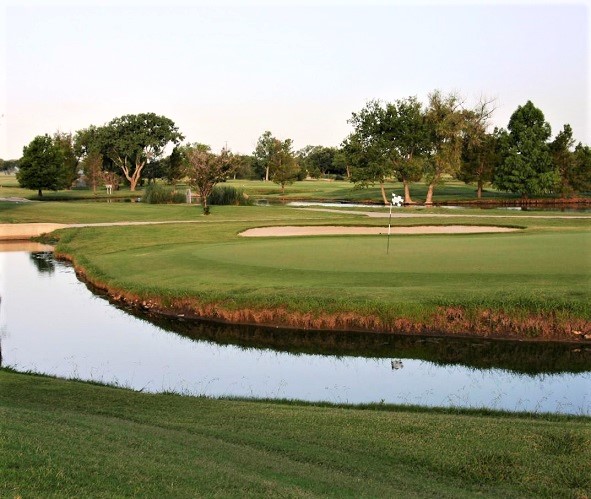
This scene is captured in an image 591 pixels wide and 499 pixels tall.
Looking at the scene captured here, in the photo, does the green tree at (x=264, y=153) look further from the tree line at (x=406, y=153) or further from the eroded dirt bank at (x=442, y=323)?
the eroded dirt bank at (x=442, y=323)

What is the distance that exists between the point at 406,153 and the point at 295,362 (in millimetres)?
61915

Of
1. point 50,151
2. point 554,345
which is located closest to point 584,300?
point 554,345

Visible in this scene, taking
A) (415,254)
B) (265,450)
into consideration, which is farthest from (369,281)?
(265,450)

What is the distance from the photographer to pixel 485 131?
90.6 metres

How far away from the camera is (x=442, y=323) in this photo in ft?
64.3

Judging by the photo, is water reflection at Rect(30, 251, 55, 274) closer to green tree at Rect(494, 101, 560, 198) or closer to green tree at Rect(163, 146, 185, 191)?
green tree at Rect(494, 101, 560, 198)

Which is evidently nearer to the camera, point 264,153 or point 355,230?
point 355,230

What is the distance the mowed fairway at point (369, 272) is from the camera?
20281mm

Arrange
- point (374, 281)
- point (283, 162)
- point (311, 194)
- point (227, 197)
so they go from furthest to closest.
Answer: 1. point (311, 194)
2. point (283, 162)
3. point (227, 197)
4. point (374, 281)

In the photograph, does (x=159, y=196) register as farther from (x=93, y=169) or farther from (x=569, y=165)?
(x=569, y=165)

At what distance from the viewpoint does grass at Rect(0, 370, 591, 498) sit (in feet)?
21.6

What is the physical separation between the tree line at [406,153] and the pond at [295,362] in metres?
33.5

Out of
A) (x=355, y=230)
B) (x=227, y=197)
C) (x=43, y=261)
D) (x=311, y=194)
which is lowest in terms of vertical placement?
(x=43, y=261)

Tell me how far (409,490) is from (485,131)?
87413 millimetres
